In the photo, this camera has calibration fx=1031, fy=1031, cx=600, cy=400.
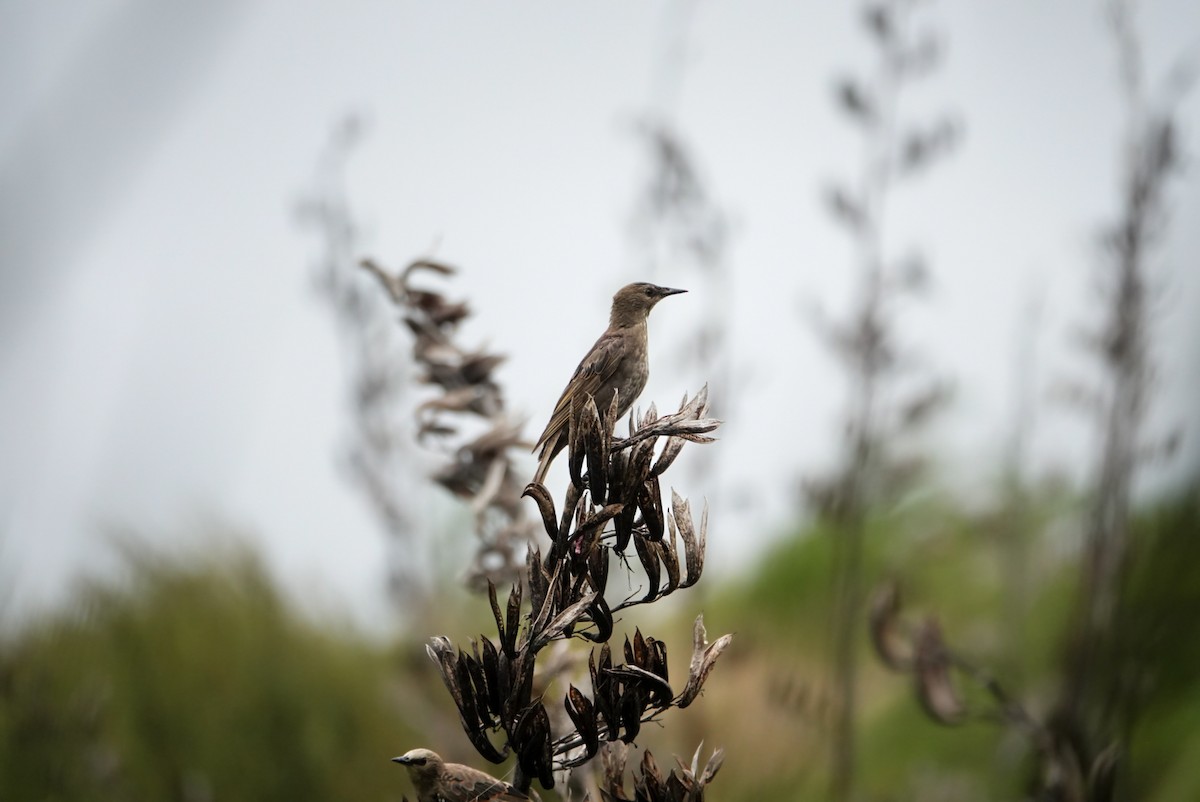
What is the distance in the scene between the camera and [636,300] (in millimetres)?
1825

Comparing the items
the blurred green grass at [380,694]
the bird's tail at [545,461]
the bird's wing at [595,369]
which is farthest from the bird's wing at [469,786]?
the blurred green grass at [380,694]

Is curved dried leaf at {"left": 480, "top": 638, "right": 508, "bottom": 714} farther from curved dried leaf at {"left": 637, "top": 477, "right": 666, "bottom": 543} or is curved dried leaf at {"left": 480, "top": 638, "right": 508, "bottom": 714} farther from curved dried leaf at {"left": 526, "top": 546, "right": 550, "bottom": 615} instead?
curved dried leaf at {"left": 637, "top": 477, "right": 666, "bottom": 543}

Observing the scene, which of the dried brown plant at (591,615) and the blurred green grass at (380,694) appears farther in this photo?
the blurred green grass at (380,694)

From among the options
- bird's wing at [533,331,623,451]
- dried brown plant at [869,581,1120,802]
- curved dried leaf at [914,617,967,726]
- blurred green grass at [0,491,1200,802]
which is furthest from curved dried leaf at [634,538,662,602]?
blurred green grass at [0,491,1200,802]

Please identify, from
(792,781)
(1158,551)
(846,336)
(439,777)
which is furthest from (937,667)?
(846,336)

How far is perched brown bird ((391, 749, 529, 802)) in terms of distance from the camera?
0.90 meters

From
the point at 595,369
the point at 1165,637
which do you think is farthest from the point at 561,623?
the point at 1165,637

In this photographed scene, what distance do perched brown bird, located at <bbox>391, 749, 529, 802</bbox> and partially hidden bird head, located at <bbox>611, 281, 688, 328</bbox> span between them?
0.99 metres

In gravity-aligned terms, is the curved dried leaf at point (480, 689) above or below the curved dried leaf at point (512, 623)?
below

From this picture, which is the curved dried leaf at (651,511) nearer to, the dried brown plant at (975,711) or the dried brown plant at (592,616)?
the dried brown plant at (592,616)

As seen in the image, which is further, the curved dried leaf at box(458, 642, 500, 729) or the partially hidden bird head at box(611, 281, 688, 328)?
the partially hidden bird head at box(611, 281, 688, 328)

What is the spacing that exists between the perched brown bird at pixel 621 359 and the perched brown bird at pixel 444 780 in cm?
54

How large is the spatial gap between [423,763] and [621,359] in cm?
83

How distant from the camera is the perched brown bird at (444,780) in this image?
90cm
